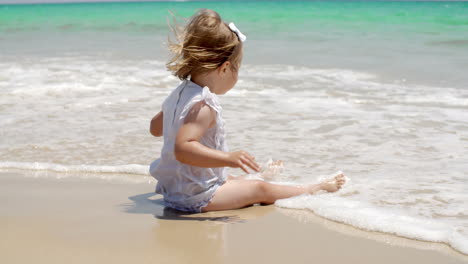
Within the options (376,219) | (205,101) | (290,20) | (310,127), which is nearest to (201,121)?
(205,101)

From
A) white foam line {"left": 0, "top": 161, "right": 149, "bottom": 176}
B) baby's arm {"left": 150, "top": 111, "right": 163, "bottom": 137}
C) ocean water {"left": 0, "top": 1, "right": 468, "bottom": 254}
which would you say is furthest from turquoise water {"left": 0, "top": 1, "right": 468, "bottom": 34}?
baby's arm {"left": 150, "top": 111, "right": 163, "bottom": 137}

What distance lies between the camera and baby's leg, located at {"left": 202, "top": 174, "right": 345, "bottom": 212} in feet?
9.20

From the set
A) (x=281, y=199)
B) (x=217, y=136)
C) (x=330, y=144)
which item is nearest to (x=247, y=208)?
(x=281, y=199)

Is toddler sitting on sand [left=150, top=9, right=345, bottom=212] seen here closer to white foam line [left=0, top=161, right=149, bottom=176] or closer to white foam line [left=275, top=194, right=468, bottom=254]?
white foam line [left=275, top=194, right=468, bottom=254]

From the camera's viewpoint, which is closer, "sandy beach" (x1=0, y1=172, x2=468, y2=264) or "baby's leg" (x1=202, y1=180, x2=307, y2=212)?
"sandy beach" (x1=0, y1=172, x2=468, y2=264)

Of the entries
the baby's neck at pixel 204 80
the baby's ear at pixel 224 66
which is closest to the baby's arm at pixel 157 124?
the baby's neck at pixel 204 80

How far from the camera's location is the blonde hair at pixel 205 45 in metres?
2.70

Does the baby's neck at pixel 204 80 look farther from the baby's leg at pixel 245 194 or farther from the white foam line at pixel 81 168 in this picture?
the white foam line at pixel 81 168

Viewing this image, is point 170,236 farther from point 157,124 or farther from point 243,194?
point 157,124

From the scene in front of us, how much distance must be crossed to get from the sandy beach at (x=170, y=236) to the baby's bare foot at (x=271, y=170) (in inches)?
14.9

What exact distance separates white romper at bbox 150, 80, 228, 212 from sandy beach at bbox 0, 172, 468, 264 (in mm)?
84

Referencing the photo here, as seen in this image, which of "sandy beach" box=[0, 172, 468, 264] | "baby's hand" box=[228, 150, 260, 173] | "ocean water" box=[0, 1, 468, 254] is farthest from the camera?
"ocean water" box=[0, 1, 468, 254]

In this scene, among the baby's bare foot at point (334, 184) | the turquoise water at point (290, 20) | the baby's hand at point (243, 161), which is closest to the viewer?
the baby's hand at point (243, 161)

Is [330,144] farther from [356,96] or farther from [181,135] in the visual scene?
[356,96]
